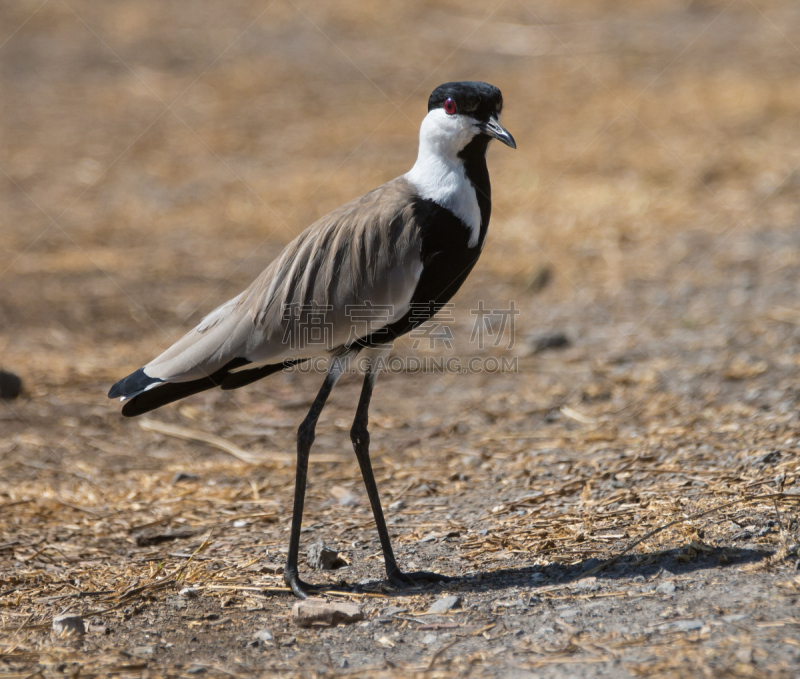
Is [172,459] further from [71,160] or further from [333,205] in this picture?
[71,160]

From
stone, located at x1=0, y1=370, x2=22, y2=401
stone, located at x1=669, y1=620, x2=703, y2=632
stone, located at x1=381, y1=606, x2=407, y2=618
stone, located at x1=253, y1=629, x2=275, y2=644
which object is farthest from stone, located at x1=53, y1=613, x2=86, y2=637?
stone, located at x1=0, y1=370, x2=22, y2=401

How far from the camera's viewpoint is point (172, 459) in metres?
5.20

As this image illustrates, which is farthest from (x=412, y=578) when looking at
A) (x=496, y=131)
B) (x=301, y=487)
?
(x=496, y=131)

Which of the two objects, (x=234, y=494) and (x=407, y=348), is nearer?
(x=234, y=494)

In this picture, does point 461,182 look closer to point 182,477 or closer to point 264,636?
point 264,636

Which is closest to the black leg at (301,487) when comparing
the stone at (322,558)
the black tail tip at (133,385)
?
the stone at (322,558)

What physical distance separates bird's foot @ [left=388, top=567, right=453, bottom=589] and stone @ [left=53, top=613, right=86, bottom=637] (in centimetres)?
116

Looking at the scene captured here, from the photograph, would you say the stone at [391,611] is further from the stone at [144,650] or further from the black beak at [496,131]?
the black beak at [496,131]

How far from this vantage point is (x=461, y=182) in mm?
3670

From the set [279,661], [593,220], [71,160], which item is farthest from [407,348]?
[71,160]

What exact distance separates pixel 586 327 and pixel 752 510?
3208 millimetres

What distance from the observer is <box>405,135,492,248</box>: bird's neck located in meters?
3.65

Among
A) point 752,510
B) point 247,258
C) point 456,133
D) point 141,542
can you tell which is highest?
point 456,133

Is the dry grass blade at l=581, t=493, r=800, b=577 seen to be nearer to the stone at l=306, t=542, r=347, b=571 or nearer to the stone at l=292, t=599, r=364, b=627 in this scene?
the stone at l=292, t=599, r=364, b=627
